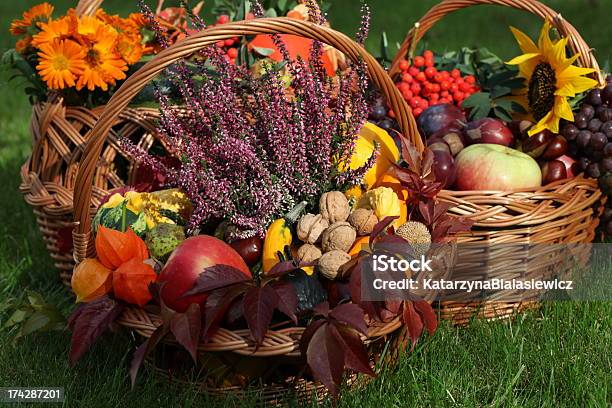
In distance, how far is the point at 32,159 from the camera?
9.20ft

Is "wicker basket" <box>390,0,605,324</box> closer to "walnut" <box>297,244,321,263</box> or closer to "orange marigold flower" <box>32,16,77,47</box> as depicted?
"walnut" <box>297,244,321,263</box>

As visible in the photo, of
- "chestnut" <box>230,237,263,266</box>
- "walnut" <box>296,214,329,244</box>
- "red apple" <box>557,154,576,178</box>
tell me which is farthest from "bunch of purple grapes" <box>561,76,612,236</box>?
"chestnut" <box>230,237,263,266</box>

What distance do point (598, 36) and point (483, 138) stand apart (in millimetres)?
3489

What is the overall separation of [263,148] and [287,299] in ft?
1.87

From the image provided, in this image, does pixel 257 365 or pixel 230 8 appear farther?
pixel 230 8

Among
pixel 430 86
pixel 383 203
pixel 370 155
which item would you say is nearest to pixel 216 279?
pixel 383 203

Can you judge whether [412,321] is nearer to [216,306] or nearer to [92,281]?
[216,306]

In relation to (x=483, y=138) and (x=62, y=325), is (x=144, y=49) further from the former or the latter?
(x=483, y=138)

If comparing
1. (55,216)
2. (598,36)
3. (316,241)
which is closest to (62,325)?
(55,216)

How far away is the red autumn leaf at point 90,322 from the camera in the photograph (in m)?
1.89

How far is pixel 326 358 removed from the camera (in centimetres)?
172

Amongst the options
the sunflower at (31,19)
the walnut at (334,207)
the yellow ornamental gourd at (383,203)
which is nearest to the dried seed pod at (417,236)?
the yellow ornamental gourd at (383,203)

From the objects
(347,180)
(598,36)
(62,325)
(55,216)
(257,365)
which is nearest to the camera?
(257,365)

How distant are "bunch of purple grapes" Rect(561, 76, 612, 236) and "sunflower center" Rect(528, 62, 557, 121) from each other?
10cm
